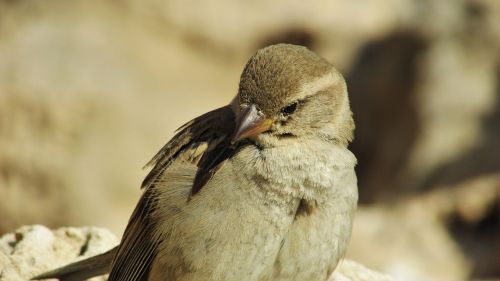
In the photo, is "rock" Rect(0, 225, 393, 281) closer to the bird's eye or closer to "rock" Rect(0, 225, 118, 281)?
"rock" Rect(0, 225, 118, 281)

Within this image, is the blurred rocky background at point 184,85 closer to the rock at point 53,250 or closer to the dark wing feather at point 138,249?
the rock at point 53,250

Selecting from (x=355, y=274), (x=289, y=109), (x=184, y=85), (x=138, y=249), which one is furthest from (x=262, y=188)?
(x=184, y=85)

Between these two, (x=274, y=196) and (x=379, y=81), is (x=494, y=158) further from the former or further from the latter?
(x=274, y=196)

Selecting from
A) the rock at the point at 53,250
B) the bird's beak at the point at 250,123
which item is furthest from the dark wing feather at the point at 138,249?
the bird's beak at the point at 250,123

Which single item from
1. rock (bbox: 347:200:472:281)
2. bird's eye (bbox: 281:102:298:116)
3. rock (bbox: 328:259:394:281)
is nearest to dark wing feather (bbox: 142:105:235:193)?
bird's eye (bbox: 281:102:298:116)

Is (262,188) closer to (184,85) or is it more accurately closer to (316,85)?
(316,85)

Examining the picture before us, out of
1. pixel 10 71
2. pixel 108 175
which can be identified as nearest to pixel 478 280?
pixel 108 175

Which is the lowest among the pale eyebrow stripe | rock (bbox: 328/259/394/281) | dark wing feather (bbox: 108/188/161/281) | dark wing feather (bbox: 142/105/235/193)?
rock (bbox: 328/259/394/281)
